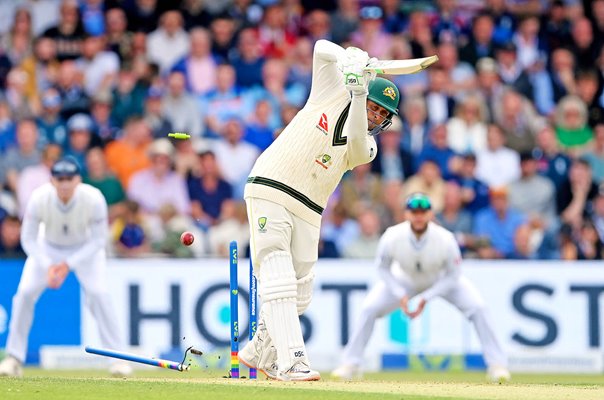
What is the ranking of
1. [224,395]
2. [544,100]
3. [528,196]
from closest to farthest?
[224,395] < [528,196] < [544,100]

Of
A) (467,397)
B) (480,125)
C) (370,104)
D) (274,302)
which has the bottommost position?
(467,397)

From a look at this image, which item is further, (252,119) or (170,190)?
(252,119)

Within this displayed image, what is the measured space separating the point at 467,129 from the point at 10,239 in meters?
5.86

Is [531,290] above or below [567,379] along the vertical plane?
above

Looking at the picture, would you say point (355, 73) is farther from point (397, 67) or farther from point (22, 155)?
point (22, 155)

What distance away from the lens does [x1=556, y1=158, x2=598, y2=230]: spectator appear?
56.6 feet

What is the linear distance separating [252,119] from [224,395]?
8.99 m

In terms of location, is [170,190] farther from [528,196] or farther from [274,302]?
[274,302]

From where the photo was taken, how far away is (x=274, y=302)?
31.6ft

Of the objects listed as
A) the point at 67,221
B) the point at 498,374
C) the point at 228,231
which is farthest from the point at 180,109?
the point at 498,374

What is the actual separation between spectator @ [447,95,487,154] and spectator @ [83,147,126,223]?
4157mm

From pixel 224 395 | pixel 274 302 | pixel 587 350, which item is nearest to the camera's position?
pixel 224 395

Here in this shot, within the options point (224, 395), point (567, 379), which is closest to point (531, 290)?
point (567, 379)

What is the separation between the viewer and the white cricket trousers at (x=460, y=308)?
14.2 meters
